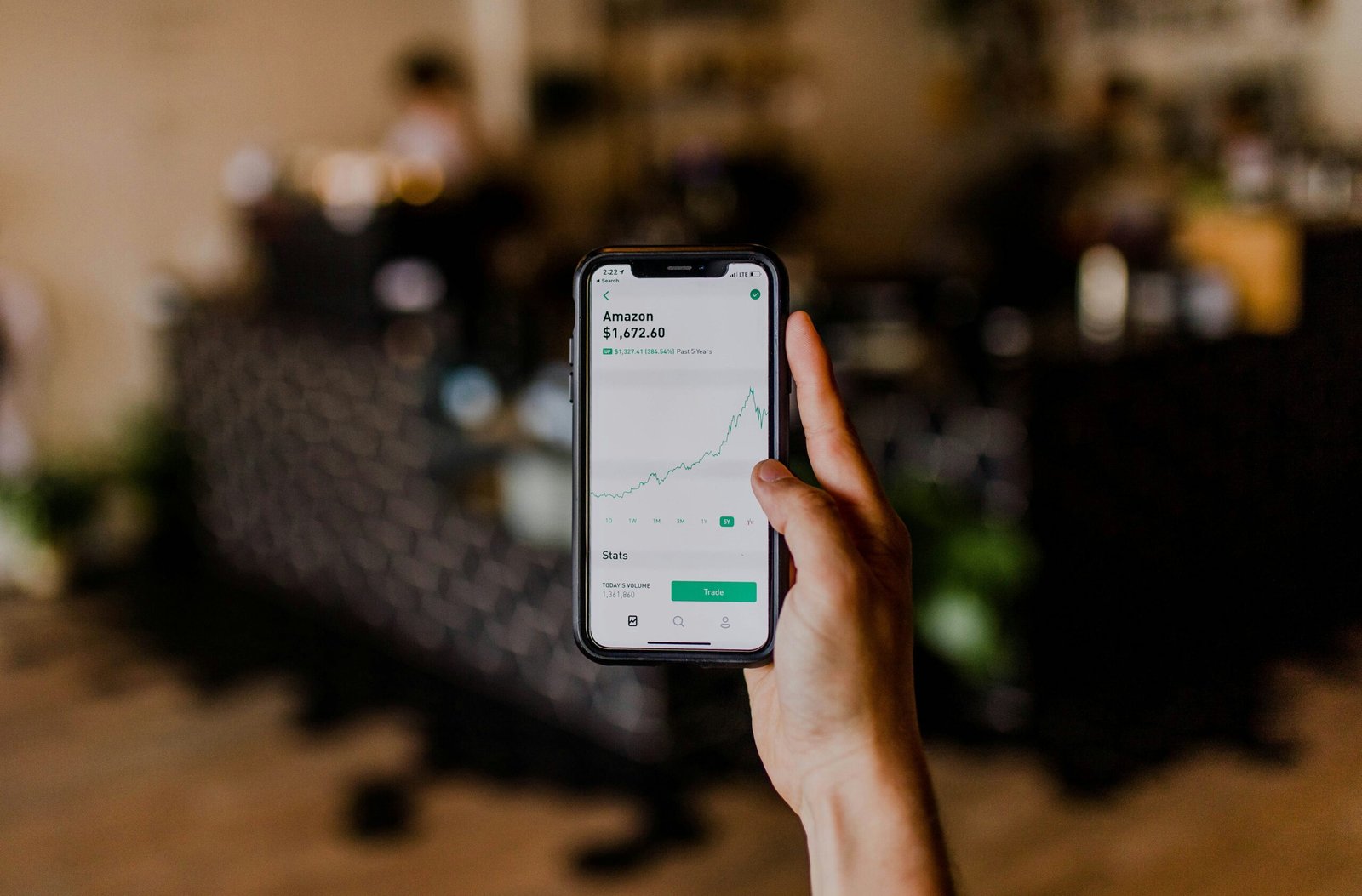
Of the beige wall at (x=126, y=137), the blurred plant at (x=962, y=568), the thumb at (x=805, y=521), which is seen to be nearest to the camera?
the thumb at (x=805, y=521)

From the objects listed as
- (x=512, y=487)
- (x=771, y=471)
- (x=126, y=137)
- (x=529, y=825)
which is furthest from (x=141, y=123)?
(x=771, y=471)

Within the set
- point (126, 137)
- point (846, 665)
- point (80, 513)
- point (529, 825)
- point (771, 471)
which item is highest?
point (126, 137)

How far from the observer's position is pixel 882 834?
65 cm

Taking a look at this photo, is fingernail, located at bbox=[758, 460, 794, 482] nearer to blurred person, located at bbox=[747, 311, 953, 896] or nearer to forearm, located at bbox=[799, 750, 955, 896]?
blurred person, located at bbox=[747, 311, 953, 896]

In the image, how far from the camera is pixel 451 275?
10.2 ft

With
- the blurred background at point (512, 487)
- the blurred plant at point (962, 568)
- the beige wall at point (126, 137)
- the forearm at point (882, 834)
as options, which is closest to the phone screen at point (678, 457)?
the forearm at point (882, 834)

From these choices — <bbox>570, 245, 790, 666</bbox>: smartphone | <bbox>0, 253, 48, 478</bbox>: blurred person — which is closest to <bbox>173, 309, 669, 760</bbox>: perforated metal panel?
<bbox>0, 253, 48, 478</bbox>: blurred person

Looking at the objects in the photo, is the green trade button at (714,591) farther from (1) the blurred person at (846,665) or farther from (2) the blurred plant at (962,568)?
(2) the blurred plant at (962,568)

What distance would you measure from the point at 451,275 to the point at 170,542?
1540 mm

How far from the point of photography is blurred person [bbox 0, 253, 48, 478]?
350 centimetres

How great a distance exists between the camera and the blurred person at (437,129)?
3.82 m

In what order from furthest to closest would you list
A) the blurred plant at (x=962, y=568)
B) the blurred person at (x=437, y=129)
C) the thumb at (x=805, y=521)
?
the blurred person at (x=437, y=129), the blurred plant at (x=962, y=568), the thumb at (x=805, y=521)

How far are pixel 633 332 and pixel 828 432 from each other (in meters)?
0.14

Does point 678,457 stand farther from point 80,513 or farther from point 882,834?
point 80,513
